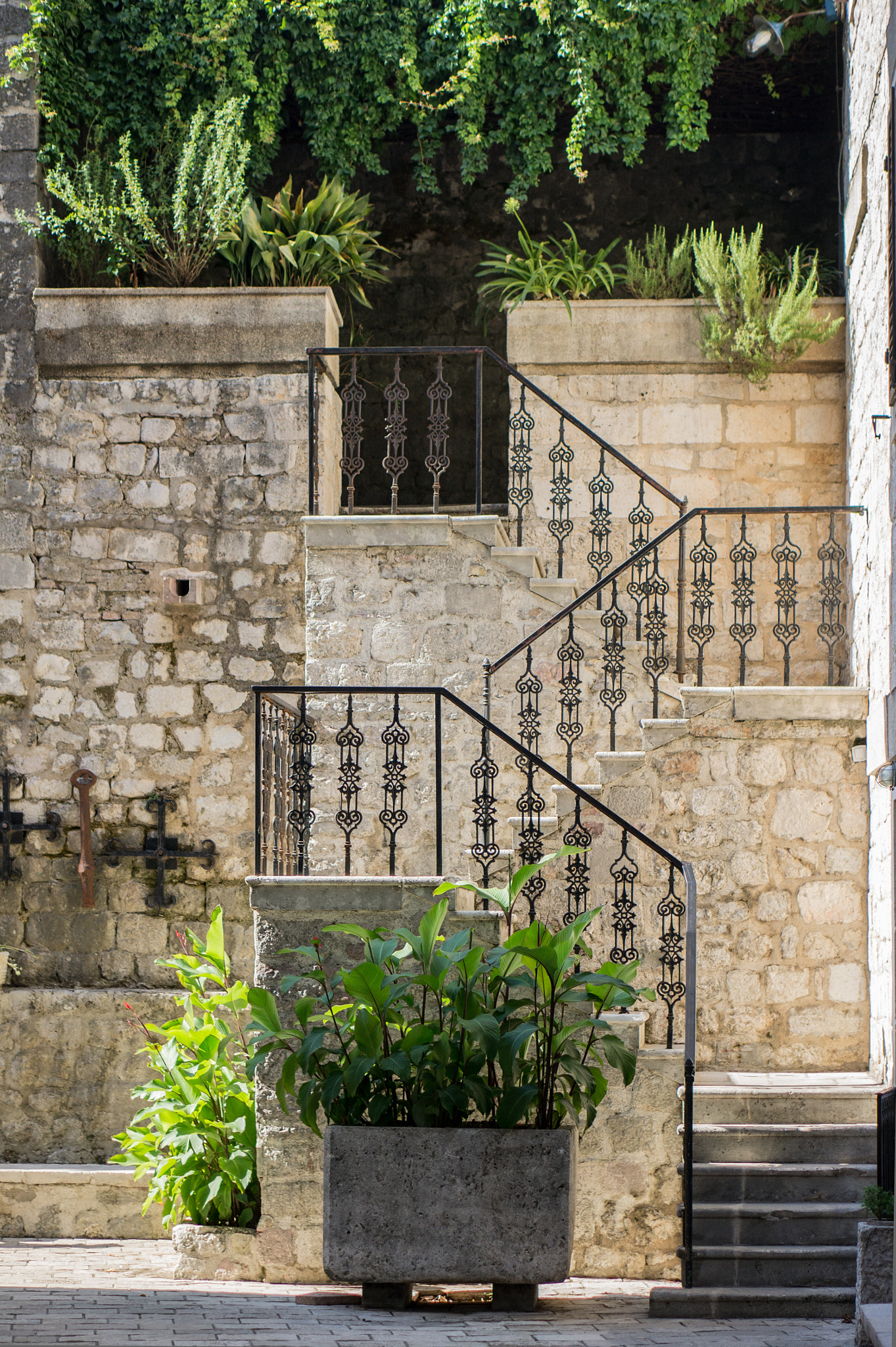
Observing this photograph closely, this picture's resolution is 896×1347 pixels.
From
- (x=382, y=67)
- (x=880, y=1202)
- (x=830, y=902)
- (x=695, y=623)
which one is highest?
(x=382, y=67)

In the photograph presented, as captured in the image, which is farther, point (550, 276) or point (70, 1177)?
point (550, 276)

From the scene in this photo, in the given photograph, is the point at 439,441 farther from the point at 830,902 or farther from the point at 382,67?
the point at 830,902

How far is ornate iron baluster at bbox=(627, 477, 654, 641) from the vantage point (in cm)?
716

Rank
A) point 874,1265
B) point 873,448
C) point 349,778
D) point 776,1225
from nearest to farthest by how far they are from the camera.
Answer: point 874,1265, point 776,1225, point 349,778, point 873,448

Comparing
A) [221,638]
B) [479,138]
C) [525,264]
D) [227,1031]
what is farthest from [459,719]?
[479,138]

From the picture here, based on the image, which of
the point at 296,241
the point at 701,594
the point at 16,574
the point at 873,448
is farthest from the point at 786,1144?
the point at 296,241

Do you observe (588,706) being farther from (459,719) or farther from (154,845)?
(154,845)

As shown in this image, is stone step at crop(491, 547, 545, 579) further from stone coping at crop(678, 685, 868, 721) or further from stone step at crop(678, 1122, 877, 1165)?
stone step at crop(678, 1122, 877, 1165)

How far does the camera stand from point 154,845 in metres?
7.42

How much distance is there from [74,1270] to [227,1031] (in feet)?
3.61

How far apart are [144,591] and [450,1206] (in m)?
3.87

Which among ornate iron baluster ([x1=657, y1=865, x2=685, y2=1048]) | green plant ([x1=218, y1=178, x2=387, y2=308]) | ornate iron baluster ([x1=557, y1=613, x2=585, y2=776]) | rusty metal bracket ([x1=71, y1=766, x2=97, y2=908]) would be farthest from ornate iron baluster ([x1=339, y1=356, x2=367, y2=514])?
ornate iron baluster ([x1=657, y1=865, x2=685, y2=1048])

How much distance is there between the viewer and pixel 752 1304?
4.99 meters

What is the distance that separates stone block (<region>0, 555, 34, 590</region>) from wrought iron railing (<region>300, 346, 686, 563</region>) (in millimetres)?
1607
